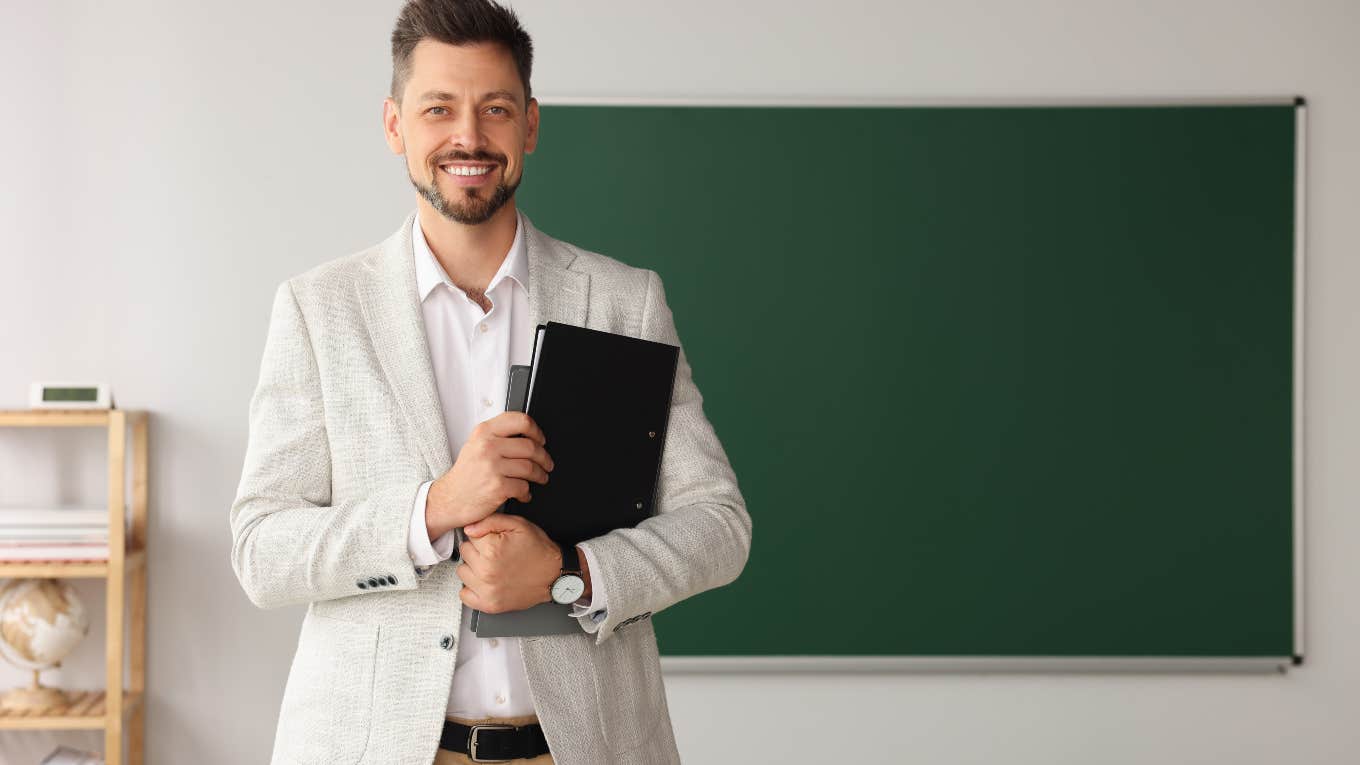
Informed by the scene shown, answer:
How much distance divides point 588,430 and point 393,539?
24 cm

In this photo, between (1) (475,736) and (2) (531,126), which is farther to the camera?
(2) (531,126)

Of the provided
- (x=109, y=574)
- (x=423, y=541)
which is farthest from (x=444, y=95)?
(x=109, y=574)

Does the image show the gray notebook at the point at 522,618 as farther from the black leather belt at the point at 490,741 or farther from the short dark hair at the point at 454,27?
the short dark hair at the point at 454,27

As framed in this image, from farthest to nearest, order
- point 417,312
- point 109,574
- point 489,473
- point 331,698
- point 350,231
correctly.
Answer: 1. point 350,231
2. point 109,574
3. point 417,312
4. point 331,698
5. point 489,473

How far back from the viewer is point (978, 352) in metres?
3.36

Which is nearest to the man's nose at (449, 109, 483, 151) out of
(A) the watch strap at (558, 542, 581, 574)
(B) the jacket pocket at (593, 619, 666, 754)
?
(A) the watch strap at (558, 542, 581, 574)

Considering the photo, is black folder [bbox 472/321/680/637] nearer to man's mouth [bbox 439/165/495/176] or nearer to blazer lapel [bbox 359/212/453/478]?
blazer lapel [bbox 359/212/453/478]

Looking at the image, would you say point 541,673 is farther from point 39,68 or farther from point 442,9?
point 39,68

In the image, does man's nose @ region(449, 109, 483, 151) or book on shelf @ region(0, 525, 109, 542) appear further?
book on shelf @ region(0, 525, 109, 542)

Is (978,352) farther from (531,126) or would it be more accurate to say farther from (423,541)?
(423,541)

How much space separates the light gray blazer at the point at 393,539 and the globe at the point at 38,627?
199 cm

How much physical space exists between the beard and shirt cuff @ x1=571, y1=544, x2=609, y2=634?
419mm

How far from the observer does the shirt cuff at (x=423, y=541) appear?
132cm

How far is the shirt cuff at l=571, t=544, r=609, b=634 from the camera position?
1.32m
